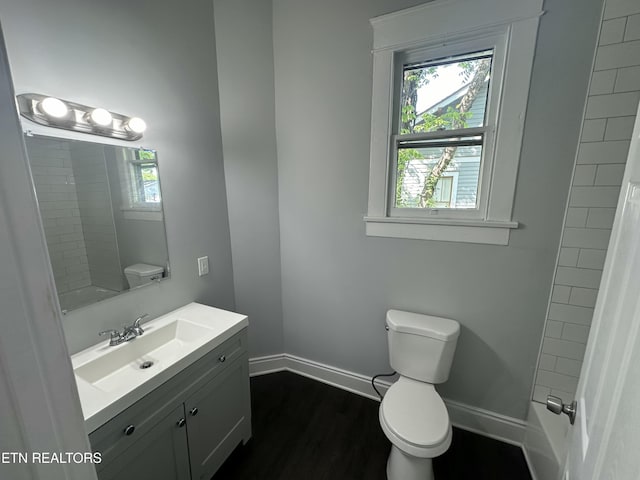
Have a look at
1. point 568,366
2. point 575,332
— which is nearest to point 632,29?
point 575,332

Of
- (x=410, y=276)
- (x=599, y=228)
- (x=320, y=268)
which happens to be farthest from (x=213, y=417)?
(x=599, y=228)

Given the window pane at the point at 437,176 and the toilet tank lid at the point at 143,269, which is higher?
the window pane at the point at 437,176

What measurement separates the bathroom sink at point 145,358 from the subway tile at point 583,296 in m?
1.75

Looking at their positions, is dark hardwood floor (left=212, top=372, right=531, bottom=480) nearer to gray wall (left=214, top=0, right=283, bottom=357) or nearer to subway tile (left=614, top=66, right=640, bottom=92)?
gray wall (left=214, top=0, right=283, bottom=357)

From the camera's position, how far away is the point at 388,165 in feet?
5.45

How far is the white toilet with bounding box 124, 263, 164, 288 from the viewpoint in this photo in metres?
1.37

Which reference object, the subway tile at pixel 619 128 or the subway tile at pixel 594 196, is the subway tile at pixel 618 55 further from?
the subway tile at pixel 594 196

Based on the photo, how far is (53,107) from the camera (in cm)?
103

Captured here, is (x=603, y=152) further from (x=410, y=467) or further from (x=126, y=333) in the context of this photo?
(x=126, y=333)

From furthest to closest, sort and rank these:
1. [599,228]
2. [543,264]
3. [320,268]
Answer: [320,268] → [543,264] → [599,228]

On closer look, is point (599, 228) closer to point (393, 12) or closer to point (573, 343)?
point (573, 343)

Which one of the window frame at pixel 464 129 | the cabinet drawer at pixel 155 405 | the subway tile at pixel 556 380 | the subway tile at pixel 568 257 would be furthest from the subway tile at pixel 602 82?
the cabinet drawer at pixel 155 405

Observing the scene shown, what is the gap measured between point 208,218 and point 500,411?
2.21 metres

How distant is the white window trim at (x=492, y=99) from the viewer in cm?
130
